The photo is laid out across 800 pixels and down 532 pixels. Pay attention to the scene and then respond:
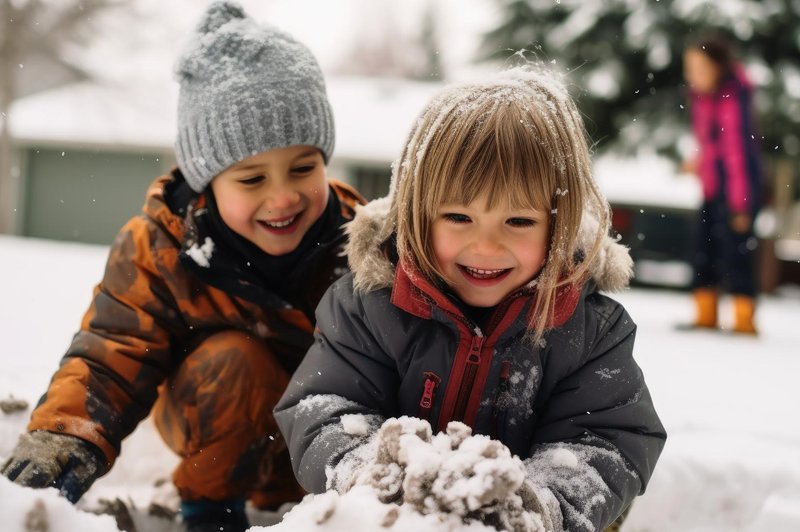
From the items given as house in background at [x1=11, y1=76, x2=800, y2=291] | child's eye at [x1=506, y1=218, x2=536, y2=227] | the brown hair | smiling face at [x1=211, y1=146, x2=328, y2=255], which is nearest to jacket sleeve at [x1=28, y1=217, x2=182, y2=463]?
smiling face at [x1=211, y1=146, x2=328, y2=255]

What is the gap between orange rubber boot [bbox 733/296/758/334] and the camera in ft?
18.8

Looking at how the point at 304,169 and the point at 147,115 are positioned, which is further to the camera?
the point at 147,115

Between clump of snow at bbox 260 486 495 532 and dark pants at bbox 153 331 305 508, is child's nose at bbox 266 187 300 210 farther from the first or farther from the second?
clump of snow at bbox 260 486 495 532

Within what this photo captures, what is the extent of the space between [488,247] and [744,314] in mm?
4974

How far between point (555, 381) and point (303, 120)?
0.86 metres

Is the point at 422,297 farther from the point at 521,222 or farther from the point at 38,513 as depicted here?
the point at 38,513

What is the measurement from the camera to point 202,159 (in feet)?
6.23

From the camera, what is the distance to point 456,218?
4.54ft

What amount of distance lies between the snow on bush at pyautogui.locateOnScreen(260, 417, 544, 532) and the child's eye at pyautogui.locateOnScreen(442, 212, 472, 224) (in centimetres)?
39

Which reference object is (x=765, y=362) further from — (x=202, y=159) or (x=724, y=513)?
(x=202, y=159)

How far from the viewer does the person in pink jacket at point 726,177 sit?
5.48m

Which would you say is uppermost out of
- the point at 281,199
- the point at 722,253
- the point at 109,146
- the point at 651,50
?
the point at 651,50

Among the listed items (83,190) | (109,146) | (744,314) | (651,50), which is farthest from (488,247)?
(83,190)

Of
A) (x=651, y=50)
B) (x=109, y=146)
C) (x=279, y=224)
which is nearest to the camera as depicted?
(x=279, y=224)
